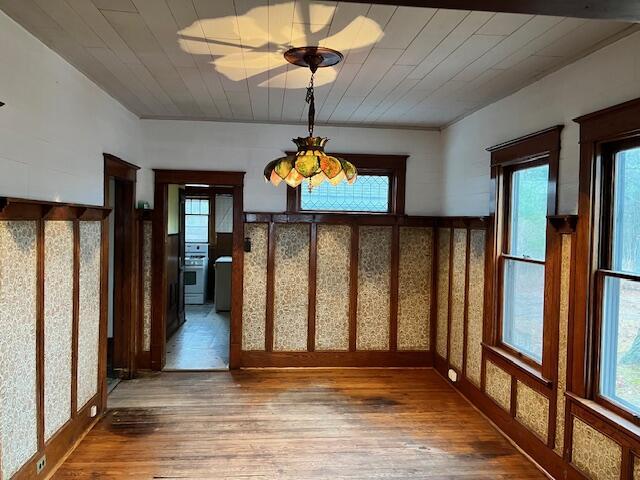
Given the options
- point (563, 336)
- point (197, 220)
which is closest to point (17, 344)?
point (563, 336)

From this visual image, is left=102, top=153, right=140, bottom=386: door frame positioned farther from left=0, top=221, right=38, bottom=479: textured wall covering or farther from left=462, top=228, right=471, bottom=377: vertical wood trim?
left=462, top=228, right=471, bottom=377: vertical wood trim

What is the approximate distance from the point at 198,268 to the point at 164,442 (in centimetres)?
582

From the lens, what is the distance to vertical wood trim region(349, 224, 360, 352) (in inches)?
215

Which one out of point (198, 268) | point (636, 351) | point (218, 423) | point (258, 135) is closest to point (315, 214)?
point (258, 135)

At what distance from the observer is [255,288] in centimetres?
543

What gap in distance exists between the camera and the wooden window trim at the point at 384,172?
5.45m

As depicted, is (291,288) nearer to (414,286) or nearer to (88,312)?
(414,286)

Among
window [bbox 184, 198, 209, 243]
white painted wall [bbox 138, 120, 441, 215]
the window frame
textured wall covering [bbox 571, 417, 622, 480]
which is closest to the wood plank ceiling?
the window frame

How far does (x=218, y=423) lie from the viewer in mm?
4012

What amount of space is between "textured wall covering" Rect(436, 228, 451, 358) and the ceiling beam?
3861 mm

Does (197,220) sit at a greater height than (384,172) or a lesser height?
lesser

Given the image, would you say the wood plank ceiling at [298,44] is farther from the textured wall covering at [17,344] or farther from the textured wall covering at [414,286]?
the textured wall covering at [414,286]

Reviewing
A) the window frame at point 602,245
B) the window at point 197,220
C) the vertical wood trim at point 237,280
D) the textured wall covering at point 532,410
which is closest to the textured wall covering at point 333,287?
the vertical wood trim at point 237,280

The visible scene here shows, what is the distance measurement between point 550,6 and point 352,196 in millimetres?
4263
